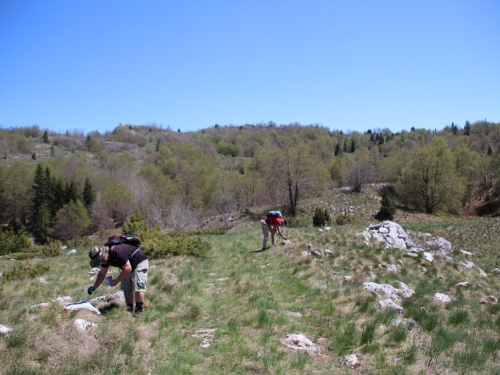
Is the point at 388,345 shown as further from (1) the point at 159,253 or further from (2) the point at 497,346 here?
(1) the point at 159,253

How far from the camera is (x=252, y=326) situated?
607cm

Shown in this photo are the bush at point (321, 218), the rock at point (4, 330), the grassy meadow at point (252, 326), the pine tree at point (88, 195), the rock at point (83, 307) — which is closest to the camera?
the grassy meadow at point (252, 326)

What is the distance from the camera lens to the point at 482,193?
6350cm

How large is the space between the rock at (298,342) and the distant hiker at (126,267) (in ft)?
9.42

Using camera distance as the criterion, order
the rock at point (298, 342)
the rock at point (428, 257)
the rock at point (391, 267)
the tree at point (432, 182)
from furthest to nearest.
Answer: the tree at point (432, 182) → the rock at point (428, 257) → the rock at point (391, 267) → the rock at point (298, 342)

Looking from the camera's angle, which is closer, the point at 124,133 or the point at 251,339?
the point at 251,339

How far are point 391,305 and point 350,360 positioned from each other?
2735mm

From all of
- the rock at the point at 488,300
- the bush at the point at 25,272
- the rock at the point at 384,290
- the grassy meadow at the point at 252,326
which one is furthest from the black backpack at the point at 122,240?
the rock at the point at 488,300

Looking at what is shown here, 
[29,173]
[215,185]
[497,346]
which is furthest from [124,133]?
[497,346]

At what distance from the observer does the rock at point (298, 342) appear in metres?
5.34

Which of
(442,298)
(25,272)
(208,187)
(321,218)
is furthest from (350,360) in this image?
(208,187)

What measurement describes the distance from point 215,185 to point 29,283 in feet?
172

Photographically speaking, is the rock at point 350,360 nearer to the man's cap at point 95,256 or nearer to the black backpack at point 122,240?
the black backpack at point 122,240

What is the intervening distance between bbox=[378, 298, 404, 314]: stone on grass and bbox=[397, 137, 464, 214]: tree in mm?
43653
